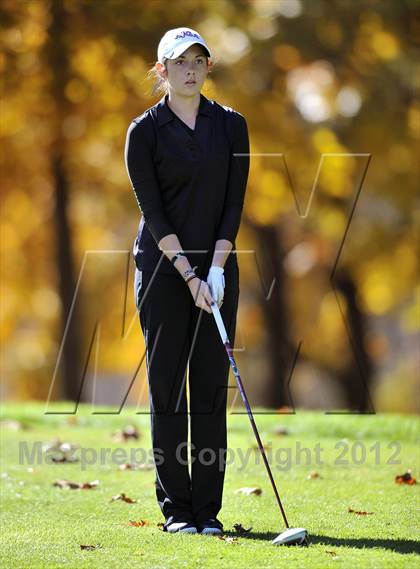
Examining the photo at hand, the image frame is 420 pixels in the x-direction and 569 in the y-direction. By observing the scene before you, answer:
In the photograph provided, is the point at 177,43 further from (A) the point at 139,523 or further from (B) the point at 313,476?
(B) the point at 313,476

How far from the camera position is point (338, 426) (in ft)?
25.4

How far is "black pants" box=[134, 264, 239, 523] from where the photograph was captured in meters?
4.62

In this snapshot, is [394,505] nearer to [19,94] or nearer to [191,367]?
[191,367]

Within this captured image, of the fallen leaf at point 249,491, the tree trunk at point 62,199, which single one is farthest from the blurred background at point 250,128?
the fallen leaf at point 249,491

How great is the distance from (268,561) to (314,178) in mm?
10470

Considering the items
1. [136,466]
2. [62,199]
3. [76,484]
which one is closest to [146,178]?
[76,484]

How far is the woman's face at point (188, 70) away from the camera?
4.54 metres

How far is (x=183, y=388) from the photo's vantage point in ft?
15.3

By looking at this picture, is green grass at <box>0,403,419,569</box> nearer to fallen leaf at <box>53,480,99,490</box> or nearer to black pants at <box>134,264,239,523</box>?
fallen leaf at <box>53,480,99,490</box>

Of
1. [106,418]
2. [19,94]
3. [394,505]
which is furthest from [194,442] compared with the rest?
[19,94]

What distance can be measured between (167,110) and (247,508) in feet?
6.40

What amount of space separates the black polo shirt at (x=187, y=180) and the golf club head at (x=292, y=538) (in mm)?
1174

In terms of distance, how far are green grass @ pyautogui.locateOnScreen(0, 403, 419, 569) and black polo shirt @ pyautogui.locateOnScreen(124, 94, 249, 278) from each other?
3.89 ft

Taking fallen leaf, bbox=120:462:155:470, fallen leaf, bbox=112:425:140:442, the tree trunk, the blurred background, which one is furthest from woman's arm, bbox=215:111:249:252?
the tree trunk
